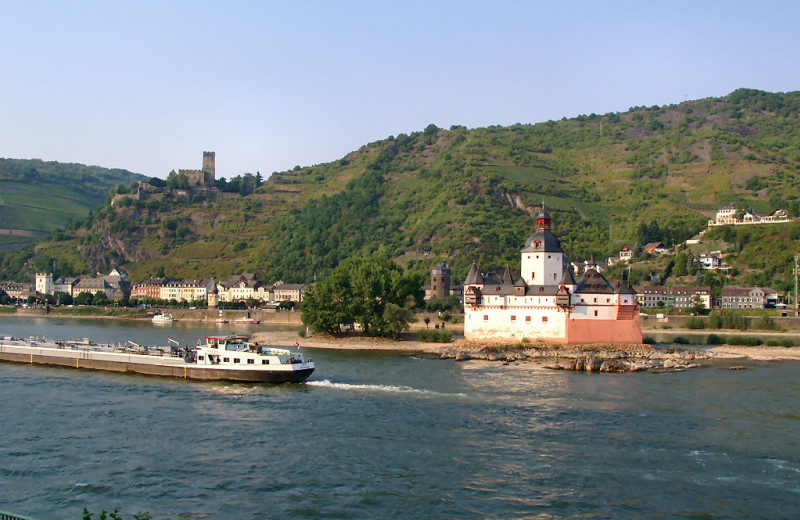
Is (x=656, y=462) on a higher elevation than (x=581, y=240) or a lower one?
lower

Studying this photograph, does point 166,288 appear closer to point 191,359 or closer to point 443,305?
point 443,305

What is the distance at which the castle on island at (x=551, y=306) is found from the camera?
220 feet

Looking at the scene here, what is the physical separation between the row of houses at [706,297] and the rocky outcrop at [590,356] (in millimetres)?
41658

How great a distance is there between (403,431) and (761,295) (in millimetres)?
84727

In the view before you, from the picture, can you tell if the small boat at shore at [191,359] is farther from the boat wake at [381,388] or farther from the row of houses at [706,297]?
the row of houses at [706,297]

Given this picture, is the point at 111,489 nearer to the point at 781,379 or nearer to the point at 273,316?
the point at 781,379

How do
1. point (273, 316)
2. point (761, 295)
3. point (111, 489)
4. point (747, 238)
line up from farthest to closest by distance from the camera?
1. point (747, 238)
2. point (273, 316)
3. point (761, 295)
4. point (111, 489)

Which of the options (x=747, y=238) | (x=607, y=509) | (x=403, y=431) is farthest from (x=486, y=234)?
(x=607, y=509)

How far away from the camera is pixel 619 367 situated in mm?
57844

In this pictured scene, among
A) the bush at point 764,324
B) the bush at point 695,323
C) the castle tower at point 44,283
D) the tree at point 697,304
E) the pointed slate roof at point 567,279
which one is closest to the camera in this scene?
the pointed slate roof at point 567,279

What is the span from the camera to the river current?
26.3m

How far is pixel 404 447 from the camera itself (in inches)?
1303

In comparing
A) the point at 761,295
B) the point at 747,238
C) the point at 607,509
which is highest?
the point at 747,238

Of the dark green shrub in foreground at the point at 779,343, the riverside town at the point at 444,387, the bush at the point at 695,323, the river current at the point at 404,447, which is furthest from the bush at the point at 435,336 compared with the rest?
the bush at the point at 695,323
